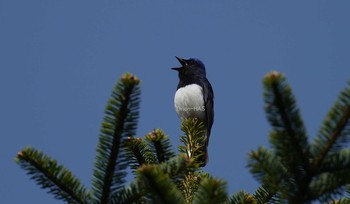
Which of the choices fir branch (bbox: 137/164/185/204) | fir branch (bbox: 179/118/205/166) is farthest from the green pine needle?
fir branch (bbox: 179/118/205/166)

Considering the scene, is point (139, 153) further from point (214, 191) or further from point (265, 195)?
point (214, 191)

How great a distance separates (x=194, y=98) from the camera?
8055 mm

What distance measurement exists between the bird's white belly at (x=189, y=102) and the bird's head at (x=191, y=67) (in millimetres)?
575

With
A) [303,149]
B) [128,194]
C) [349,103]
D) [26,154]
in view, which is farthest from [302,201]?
[26,154]

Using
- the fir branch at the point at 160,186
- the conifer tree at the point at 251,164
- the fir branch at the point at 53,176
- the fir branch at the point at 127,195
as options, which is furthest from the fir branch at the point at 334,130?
the fir branch at the point at 53,176

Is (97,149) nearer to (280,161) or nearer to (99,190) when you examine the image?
(99,190)

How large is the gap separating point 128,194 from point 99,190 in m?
0.14

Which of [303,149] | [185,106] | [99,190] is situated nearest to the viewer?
[303,149]

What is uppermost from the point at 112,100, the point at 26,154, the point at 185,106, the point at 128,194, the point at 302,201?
the point at 185,106

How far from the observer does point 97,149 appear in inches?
89.3

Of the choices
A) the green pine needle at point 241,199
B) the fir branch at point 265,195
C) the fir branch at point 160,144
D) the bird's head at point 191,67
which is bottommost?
the green pine needle at point 241,199

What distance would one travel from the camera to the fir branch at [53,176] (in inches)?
85.4

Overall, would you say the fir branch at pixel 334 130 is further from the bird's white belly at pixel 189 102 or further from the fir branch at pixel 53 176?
the bird's white belly at pixel 189 102

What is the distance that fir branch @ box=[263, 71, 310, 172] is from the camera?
1.82 metres
